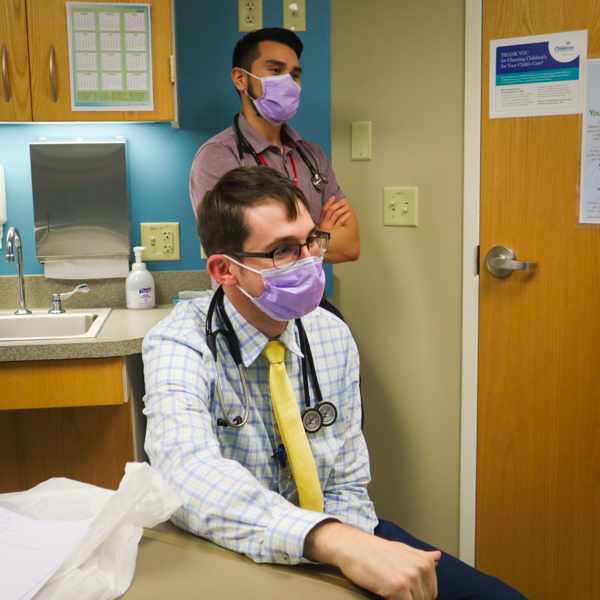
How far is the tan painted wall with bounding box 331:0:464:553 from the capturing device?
213 cm

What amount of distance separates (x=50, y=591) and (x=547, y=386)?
64.0 inches

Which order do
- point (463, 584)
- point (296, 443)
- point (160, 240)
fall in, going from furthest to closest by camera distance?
point (160, 240), point (463, 584), point (296, 443)

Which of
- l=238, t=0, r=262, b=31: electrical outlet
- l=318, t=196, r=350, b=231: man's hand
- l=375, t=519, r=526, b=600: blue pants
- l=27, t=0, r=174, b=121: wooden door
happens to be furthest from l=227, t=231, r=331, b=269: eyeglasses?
l=238, t=0, r=262, b=31: electrical outlet

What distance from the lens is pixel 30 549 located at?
78cm

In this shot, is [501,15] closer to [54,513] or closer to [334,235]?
[334,235]

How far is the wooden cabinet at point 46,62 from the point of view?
2045mm

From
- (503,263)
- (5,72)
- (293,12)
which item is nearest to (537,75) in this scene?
(503,263)

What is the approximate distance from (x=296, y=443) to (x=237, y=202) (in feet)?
1.39

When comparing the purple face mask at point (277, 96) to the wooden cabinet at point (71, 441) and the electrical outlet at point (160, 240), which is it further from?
the wooden cabinet at point (71, 441)

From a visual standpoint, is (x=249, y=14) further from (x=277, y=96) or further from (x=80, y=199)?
(x=80, y=199)

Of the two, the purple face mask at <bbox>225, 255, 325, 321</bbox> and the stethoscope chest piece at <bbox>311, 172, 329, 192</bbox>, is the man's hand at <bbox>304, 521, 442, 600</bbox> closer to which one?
the purple face mask at <bbox>225, 255, 325, 321</bbox>

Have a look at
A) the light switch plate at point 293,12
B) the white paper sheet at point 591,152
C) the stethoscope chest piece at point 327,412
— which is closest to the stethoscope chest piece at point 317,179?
the light switch plate at point 293,12

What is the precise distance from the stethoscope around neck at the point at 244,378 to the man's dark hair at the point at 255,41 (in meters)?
1.06

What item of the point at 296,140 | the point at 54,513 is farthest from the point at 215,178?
the point at 54,513
